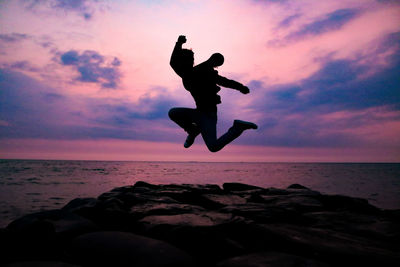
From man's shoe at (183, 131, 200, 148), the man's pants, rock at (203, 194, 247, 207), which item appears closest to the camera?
the man's pants

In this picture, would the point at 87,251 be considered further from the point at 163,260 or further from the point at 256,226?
the point at 256,226

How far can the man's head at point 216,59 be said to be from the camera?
14.5 ft

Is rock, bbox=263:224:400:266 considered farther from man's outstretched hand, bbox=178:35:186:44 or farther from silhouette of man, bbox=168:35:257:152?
man's outstretched hand, bbox=178:35:186:44

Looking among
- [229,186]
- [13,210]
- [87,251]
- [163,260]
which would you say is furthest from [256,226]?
[13,210]

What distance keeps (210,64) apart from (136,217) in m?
2.72

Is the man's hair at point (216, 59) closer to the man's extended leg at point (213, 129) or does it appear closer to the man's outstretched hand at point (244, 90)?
the man's outstretched hand at point (244, 90)

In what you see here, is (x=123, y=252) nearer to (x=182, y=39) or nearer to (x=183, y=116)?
(x=183, y=116)

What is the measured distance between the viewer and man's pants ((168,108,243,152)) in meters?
4.70

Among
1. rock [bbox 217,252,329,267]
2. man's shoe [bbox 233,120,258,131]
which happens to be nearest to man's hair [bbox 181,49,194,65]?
man's shoe [bbox 233,120,258,131]

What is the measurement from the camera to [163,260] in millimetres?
2131

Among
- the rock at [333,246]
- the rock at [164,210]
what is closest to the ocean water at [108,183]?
the rock at [164,210]

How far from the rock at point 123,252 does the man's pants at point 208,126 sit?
2.47m

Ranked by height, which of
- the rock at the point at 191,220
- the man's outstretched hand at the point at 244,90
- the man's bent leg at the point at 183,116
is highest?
the man's outstretched hand at the point at 244,90

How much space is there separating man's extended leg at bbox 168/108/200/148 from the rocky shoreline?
1551 millimetres
